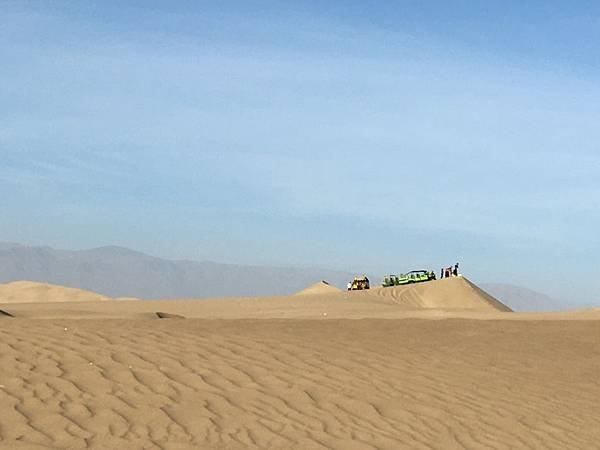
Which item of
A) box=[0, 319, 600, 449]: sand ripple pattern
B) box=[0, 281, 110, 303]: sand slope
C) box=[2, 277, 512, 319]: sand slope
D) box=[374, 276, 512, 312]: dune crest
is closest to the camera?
box=[0, 319, 600, 449]: sand ripple pattern

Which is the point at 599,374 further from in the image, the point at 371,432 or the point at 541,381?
the point at 371,432

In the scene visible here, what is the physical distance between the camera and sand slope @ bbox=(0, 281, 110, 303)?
154 feet

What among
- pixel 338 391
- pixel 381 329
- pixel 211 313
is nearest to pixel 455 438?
pixel 338 391

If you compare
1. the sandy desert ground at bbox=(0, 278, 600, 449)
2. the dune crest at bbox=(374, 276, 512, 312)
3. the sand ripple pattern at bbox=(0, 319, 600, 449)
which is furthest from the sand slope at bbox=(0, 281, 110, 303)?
the sand ripple pattern at bbox=(0, 319, 600, 449)

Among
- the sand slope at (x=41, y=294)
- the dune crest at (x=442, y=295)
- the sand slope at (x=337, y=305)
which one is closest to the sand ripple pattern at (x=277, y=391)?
the sand slope at (x=337, y=305)

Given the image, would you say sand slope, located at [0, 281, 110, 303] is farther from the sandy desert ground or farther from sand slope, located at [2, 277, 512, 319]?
the sandy desert ground

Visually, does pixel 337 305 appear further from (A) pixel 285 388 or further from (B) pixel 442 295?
(A) pixel 285 388

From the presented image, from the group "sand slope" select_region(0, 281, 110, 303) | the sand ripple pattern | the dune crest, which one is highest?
the dune crest

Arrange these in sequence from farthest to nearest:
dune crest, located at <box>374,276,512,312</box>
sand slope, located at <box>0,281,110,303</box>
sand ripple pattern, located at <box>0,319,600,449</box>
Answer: sand slope, located at <box>0,281,110,303</box>
dune crest, located at <box>374,276,512,312</box>
sand ripple pattern, located at <box>0,319,600,449</box>

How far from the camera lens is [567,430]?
9.58 metres

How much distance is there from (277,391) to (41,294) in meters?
41.1

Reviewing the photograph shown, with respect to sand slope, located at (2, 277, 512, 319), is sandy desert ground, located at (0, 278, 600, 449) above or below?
below

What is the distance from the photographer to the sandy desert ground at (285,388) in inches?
299

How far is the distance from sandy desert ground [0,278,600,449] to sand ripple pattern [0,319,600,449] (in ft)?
0.07
